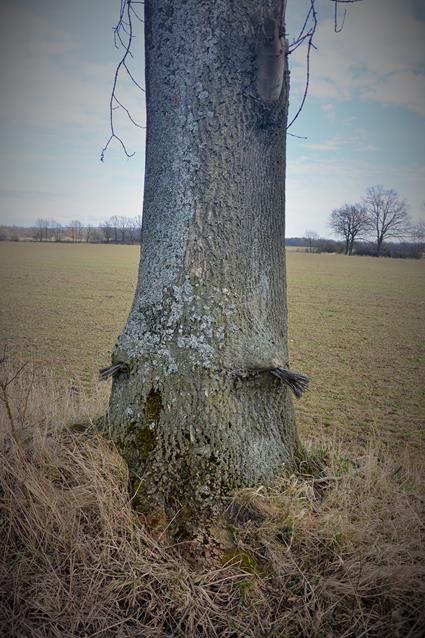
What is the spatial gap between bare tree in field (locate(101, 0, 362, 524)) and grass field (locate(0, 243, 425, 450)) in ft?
6.47

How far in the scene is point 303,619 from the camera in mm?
1481

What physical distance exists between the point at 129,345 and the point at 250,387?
28.5 inches

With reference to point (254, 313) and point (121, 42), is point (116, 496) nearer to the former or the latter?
point (254, 313)

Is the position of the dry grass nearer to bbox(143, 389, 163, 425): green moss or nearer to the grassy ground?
the grassy ground

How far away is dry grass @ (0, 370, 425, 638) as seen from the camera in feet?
4.91

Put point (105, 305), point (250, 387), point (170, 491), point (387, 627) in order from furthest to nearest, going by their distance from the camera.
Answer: point (105, 305) < point (250, 387) < point (170, 491) < point (387, 627)

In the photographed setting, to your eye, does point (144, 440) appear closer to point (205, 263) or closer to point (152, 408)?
point (152, 408)

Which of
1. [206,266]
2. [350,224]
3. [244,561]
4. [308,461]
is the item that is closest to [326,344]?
[308,461]

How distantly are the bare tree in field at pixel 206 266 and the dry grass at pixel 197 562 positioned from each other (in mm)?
179

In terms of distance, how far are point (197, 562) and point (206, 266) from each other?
1.44 metres

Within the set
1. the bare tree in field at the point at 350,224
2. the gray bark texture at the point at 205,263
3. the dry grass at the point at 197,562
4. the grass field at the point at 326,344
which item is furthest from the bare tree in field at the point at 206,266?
the bare tree in field at the point at 350,224

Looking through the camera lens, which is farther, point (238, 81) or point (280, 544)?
point (238, 81)

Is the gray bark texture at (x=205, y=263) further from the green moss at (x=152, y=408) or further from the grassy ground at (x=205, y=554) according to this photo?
the grassy ground at (x=205, y=554)

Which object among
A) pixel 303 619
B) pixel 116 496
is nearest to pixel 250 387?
pixel 116 496
